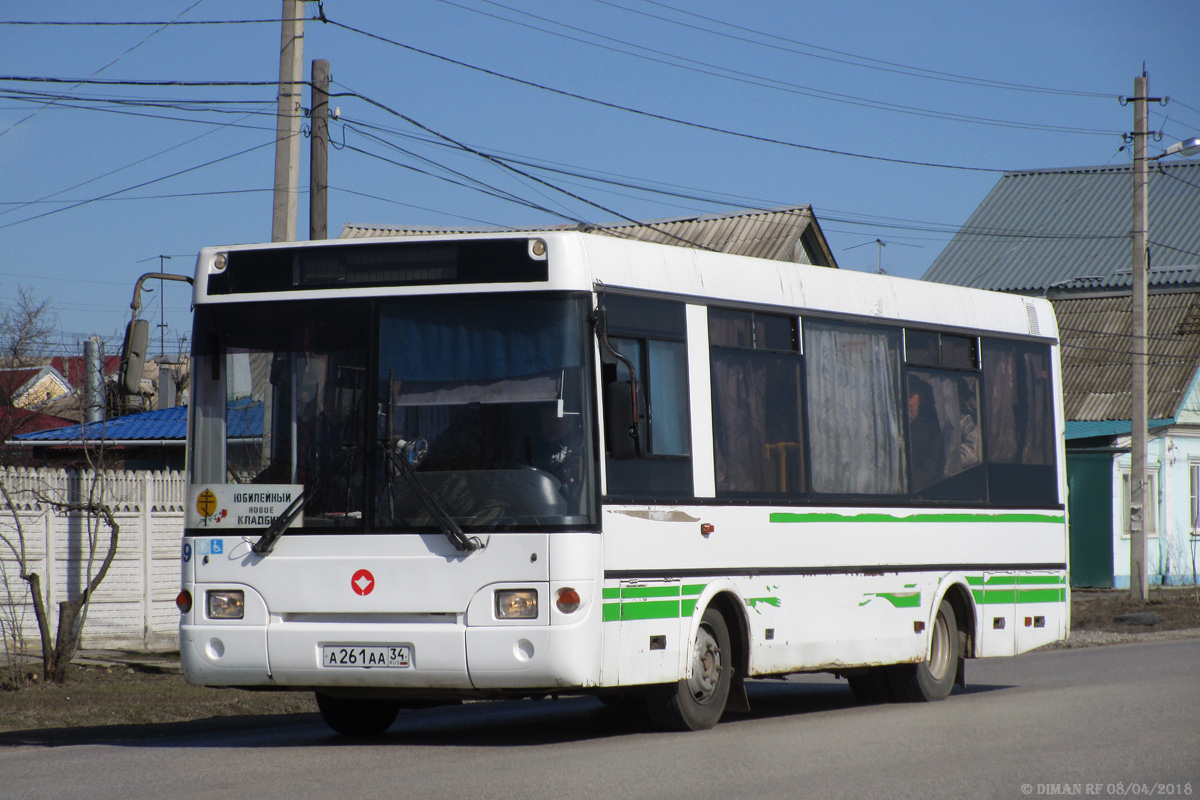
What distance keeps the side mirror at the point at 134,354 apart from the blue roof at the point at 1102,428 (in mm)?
28363

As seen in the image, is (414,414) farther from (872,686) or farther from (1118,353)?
(1118,353)

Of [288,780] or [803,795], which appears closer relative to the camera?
[803,795]

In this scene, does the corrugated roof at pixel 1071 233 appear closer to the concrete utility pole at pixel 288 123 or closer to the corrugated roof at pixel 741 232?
the corrugated roof at pixel 741 232

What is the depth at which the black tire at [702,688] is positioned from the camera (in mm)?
10094

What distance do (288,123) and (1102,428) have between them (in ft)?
83.8

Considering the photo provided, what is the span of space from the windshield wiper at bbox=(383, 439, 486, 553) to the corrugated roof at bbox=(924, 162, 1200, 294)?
45.2m

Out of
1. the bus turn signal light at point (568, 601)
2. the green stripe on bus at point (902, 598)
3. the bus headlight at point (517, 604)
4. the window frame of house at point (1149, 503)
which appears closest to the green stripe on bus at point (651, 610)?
the bus turn signal light at point (568, 601)

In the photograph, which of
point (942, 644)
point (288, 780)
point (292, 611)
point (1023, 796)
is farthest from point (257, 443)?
point (942, 644)

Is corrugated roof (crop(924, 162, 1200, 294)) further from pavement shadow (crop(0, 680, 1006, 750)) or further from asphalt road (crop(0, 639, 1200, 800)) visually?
asphalt road (crop(0, 639, 1200, 800))

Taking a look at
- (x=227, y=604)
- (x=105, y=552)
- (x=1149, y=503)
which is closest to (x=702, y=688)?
(x=227, y=604)

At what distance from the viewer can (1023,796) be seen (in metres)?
7.59

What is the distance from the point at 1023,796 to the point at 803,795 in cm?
106

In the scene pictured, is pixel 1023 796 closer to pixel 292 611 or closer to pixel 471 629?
pixel 471 629

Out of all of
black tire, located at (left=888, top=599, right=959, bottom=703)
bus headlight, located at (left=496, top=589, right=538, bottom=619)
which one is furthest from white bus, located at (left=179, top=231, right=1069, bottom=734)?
black tire, located at (left=888, top=599, right=959, bottom=703)
